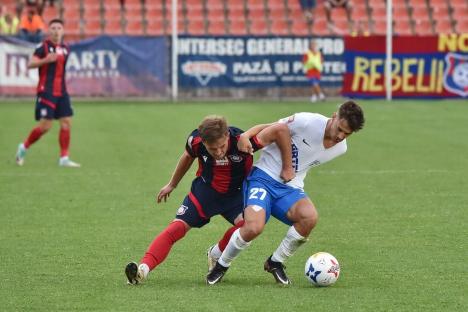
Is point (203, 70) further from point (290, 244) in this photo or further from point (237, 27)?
point (290, 244)

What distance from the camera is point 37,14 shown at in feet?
100

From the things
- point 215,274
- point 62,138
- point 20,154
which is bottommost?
point 20,154

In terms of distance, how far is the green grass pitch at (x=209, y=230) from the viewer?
7.57m

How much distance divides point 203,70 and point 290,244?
836 inches

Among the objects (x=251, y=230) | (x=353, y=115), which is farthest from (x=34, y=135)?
(x=353, y=115)

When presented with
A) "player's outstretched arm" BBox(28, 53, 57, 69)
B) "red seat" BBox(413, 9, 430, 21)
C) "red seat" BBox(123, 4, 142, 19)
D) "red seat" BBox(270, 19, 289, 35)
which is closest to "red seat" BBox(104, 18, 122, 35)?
"red seat" BBox(123, 4, 142, 19)

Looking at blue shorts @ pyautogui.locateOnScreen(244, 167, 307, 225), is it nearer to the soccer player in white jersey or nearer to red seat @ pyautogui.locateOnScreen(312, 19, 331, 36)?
the soccer player in white jersey

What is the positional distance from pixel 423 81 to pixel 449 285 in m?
21.6

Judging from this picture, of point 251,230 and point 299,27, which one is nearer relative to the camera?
point 251,230

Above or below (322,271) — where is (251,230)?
above

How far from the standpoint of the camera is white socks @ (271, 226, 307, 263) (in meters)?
8.06

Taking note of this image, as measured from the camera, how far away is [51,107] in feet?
53.4

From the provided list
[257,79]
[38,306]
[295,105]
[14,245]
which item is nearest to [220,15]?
[257,79]

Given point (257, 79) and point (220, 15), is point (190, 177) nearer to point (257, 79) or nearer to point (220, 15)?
point (257, 79)
